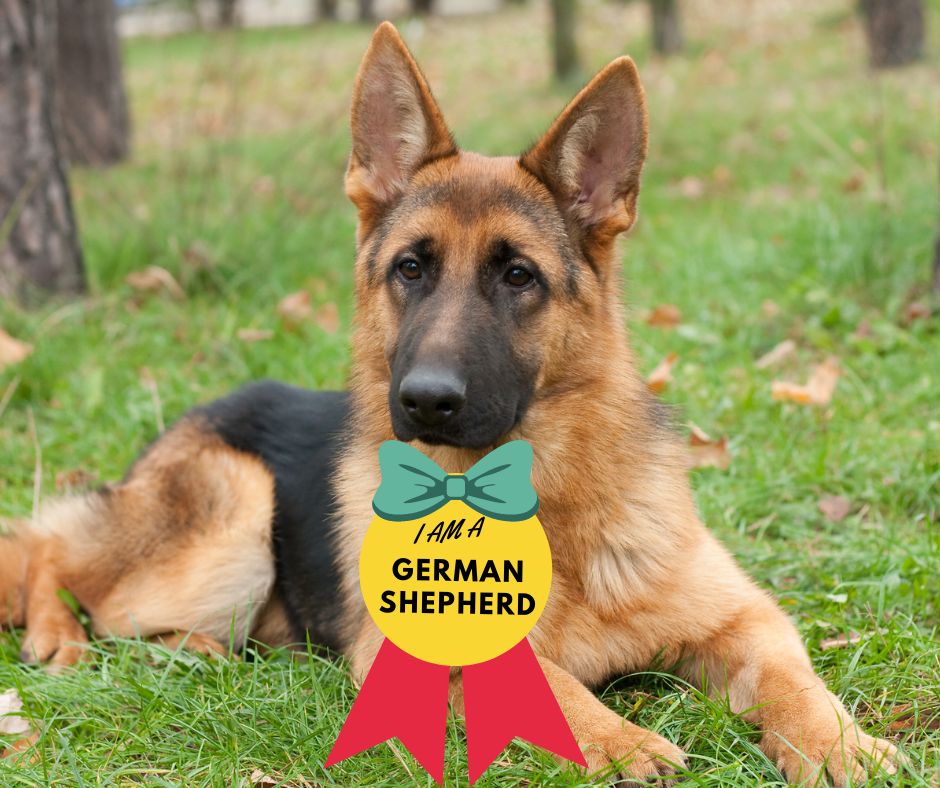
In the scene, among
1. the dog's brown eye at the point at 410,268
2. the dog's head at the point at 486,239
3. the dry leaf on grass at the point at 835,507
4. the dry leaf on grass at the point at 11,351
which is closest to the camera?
the dog's head at the point at 486,239

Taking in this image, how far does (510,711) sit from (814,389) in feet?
10.8

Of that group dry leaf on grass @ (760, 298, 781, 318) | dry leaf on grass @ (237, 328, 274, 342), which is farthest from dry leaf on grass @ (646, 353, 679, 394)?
dry leaf on grass @ (237, 328, 274, 342)

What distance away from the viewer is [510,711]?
260cm

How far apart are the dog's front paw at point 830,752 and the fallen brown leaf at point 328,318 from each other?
4.52 m

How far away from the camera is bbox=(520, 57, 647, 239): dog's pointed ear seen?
10.5ft

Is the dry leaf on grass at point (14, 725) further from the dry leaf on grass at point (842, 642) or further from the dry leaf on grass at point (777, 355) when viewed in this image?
the dry leaf on grass at point (777, 355)

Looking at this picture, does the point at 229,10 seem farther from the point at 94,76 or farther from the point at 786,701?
the point at 786,701

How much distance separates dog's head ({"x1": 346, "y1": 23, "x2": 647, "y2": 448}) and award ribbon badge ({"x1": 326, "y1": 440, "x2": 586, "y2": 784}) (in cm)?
28

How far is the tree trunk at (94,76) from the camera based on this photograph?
11867 mm

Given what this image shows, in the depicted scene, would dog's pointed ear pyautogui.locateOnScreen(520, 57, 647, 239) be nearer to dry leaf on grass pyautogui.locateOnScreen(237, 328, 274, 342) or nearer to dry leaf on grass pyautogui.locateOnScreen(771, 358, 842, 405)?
dry leaf on grass pyautogui.locateOnScreen(771, 358, 842, 405)

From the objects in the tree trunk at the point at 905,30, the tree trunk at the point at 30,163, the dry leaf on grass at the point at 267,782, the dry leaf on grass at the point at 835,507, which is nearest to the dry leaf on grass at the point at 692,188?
the tree trunk at the point at 905,30

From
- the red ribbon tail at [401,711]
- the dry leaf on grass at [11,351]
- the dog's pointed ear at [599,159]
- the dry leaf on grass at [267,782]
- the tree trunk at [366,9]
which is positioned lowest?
the dry leaf on grass at [267,782]

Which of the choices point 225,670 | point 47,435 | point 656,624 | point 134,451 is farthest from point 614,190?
point 47,435

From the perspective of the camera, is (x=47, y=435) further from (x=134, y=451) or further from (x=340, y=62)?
(x=340, y=62)
